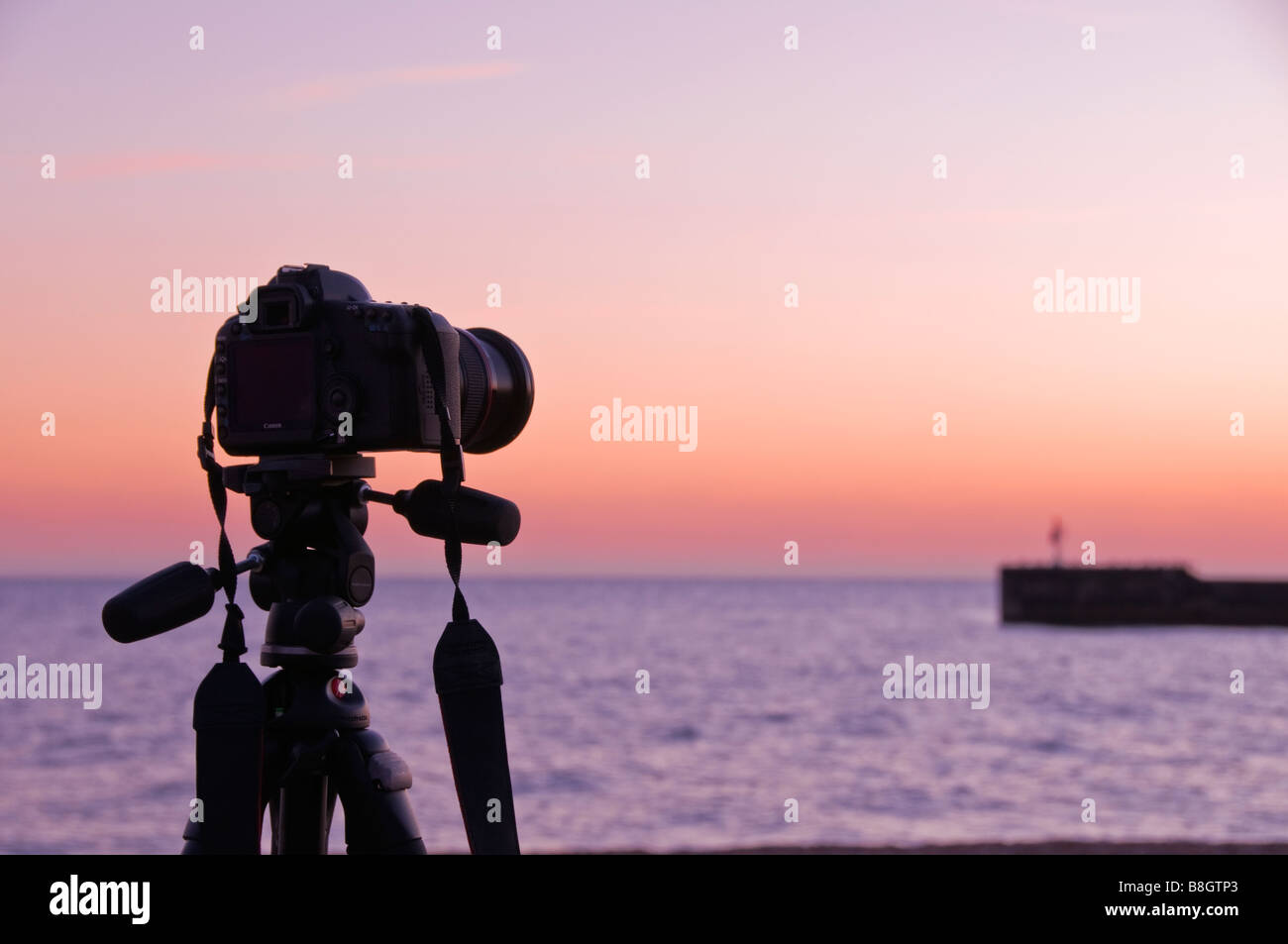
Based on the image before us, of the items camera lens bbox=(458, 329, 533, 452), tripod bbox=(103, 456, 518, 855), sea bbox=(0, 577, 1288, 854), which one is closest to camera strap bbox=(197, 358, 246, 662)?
tripod bbox=(103, 456, 518, 855)

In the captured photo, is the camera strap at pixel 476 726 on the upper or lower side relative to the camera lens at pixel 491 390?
lower

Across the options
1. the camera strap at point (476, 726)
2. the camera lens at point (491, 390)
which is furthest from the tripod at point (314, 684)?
the camera lens at point (491, 390)

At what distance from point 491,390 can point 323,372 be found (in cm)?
44

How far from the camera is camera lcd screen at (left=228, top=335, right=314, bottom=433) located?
2.79 meters

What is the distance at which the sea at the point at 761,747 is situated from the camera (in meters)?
19.8

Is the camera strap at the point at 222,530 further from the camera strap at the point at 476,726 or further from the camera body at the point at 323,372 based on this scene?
the camera strap at the point at 476,726

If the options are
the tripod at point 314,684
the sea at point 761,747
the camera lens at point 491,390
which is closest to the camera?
the tripod at point 314,684

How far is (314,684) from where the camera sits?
2893mm

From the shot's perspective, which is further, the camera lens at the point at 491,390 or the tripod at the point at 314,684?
the camera lens at the point at 491,390

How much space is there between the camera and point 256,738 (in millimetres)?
2650

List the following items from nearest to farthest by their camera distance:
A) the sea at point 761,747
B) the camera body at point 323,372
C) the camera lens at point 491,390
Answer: the camera body at point 323,372 < the camera lens at point 491,390 < the sea at point 761,747

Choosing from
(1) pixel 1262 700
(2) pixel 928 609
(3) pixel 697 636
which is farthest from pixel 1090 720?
(2) pixel 928 609

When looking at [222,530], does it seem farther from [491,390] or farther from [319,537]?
[491,390]
